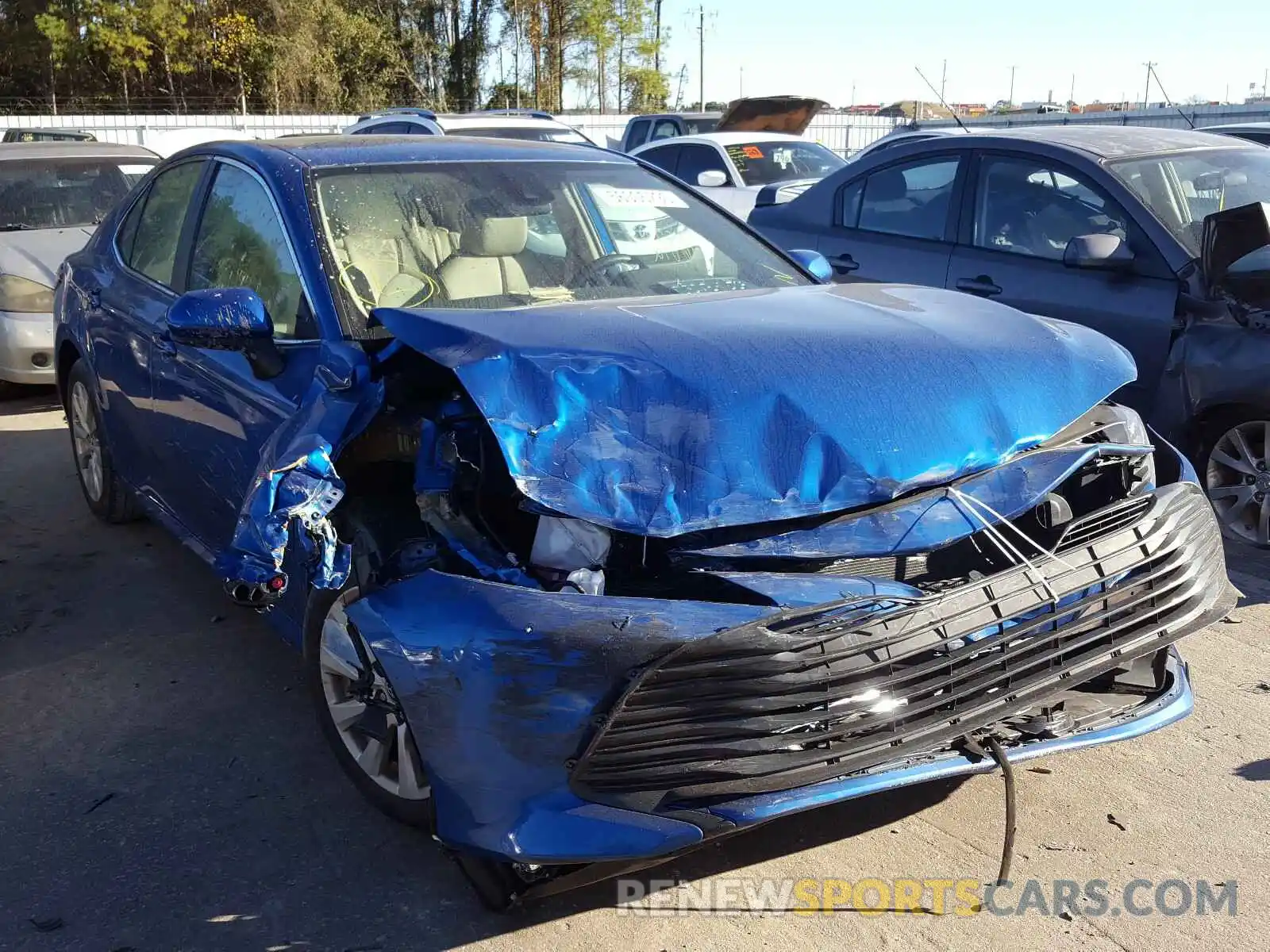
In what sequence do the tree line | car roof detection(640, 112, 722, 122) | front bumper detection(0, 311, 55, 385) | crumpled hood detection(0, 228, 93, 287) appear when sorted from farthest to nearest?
the tree line < car roof detection(640, 112, 722, 122) < crumpled hood detection(0, 228, 93, 287) < front bumper detection(0, 311, 55, 385)

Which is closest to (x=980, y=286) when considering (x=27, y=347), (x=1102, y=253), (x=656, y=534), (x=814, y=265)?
(x=1102, y=253)

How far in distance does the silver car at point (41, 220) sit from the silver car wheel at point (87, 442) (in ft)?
7.75

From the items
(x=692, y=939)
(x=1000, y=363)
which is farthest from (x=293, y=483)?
(x=1000, y=363)

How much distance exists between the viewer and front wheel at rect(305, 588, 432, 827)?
2.89 m

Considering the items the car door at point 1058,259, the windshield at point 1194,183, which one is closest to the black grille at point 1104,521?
the car door at point 1058,259

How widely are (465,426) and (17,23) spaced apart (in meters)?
42.1

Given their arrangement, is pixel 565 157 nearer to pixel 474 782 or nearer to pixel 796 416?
pixel 796 416

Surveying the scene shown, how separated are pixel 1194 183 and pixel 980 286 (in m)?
1.04

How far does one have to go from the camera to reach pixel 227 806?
323 cm

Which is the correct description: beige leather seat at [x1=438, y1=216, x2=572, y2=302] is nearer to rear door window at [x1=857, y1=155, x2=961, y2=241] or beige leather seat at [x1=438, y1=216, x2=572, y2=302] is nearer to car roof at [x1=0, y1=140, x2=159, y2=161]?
rear door window at [x1=857, y1=155, x2=961, y2=241]

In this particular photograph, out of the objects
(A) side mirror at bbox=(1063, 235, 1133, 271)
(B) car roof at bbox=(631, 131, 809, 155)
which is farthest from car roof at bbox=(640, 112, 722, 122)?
(A) side mirror at bbox=(1063, 235, 1133, 271)

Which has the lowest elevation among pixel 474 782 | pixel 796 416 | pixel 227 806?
pixel 227 806

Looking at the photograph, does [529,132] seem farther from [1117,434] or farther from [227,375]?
[1117,434]

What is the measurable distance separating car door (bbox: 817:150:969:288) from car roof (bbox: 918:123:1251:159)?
0.93 ft
